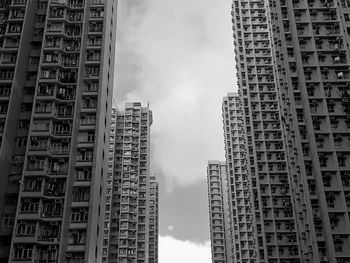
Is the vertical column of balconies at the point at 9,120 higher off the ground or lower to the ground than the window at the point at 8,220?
higher

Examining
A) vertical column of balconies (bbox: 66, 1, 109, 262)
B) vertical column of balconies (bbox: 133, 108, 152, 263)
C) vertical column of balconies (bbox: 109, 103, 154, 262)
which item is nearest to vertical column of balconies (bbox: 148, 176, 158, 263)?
vertical column of balconies (bbox: 109, 103, 154, 262)

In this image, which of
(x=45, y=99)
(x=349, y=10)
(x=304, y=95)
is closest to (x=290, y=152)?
(x=304, y=95)

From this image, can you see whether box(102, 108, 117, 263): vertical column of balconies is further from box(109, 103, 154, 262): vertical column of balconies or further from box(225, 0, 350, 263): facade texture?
box(225, 0, 350, 263): facade texture

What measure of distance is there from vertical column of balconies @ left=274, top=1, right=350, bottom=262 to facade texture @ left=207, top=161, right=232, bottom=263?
55.8 metres

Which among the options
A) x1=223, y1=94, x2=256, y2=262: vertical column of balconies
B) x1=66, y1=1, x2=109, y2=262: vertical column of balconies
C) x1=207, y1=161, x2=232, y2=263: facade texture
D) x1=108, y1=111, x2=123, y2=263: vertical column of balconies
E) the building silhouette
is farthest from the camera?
x1=207, y1=161, x2=232, y2=263: facade texture

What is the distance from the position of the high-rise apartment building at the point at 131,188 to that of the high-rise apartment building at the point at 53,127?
29.8m

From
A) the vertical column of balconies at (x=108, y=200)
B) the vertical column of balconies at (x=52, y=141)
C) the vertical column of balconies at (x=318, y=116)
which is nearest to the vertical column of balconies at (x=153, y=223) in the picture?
the vertical column of balconies at (x=108, y=200)

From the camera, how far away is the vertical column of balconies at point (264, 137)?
2719 inches

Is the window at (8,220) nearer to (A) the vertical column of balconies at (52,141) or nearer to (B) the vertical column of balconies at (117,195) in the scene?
(A) the vertical column of balconies at (52,141)

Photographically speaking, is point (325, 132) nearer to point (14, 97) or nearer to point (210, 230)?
point (14, 97)

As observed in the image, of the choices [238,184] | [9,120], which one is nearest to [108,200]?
[238,184]

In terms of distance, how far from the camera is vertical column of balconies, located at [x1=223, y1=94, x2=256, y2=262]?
88.9m

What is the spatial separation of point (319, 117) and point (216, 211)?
68.1 m

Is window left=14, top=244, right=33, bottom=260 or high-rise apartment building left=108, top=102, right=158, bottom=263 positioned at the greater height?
high-rise apartment building left=108, top=102, right=158, bottom=263
